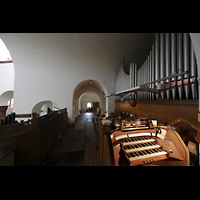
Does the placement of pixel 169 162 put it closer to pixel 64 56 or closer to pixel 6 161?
pixel 6 161

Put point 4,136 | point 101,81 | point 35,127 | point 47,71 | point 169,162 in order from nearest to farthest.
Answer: point 169,162
point 4,136
point 35,127
point 47,71
point 101,81

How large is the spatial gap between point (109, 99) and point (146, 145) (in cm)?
443

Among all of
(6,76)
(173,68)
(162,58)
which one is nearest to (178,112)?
(173,68)

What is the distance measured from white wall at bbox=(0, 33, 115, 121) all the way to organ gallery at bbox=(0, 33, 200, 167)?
0.05 meters

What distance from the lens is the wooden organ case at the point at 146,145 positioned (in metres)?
1.29

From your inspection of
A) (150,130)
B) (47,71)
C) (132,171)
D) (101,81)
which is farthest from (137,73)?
(47,71)

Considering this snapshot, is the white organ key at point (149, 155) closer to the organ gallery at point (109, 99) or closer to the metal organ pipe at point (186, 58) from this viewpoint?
the organ gallery at point (109, 99)

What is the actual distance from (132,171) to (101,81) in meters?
5.19

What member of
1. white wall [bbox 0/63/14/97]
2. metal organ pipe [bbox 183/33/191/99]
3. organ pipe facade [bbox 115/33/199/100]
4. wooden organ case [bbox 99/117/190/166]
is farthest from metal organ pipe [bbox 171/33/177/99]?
white wall [bbox 0/63/14/97]

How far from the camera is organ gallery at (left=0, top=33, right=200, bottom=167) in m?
1.40

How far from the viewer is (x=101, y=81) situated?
5613 mm

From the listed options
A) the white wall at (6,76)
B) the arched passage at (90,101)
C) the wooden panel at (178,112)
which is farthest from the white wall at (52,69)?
the arched passage at (90,101)

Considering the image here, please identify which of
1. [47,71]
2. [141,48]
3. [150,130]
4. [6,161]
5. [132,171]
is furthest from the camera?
[47,71]

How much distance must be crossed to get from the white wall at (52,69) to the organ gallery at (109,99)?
51mm
